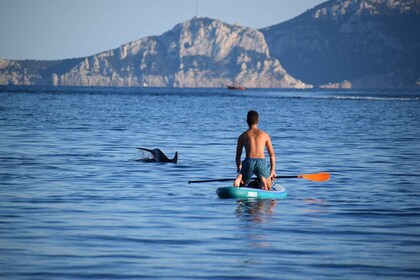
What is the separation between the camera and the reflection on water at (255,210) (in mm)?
18406

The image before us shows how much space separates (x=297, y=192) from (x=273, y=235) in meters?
7.70

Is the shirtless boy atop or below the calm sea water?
atop

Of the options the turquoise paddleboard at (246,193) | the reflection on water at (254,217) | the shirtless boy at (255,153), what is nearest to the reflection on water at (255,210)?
the reflection on water at (254,217)

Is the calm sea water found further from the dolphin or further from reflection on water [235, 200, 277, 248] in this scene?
the dolphin

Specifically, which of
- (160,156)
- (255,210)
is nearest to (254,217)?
(255,210)

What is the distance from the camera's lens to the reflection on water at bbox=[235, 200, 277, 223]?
60.4 feet

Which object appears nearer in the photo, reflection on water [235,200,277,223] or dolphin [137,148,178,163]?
reflection on water [235,200,277,223]

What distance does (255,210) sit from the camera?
19625 millimetres

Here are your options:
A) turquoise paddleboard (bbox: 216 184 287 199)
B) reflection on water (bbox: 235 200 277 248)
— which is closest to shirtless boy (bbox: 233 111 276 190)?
turquoise paddleboard (bbox: 216 184 287 199)

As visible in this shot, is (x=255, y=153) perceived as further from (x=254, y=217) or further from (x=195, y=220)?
(x=195, y=220)

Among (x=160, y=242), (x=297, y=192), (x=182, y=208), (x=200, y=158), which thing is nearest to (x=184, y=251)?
(x=160, y=242)

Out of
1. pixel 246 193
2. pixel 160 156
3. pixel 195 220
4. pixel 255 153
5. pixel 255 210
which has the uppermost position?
pixel 255 153

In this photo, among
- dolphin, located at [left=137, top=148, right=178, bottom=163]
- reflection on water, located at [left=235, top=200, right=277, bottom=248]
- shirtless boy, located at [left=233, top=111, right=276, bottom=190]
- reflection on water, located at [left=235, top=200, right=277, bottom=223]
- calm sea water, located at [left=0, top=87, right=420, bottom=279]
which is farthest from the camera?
dolphin, located at [left=137, top=148, right=178, bottom=163]

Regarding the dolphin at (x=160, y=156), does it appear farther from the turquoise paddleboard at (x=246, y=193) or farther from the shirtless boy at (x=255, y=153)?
the shirtless boy at (x=255, y=153)
